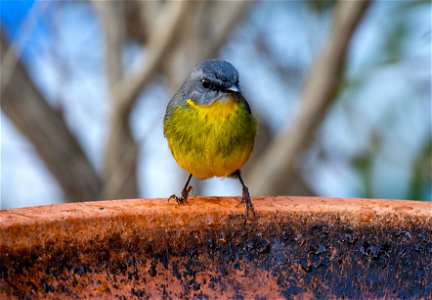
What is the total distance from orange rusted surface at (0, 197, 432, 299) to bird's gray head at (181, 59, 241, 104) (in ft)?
2.61

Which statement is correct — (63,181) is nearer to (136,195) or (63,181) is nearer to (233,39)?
(136,195)

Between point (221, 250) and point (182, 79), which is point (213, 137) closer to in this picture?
point (221, 250)

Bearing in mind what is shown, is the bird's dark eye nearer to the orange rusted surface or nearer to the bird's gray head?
the bird's gray head

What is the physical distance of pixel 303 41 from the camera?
5762 mm

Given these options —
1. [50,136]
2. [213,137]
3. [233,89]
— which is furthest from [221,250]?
[50,136]

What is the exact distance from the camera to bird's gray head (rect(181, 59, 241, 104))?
3307 mm

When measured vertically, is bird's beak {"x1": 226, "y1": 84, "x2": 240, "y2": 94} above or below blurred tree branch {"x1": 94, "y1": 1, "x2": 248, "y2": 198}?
below

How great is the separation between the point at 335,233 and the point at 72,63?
3.79 metres

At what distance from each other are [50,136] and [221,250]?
238 centimetres

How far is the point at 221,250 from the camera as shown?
8.35ft

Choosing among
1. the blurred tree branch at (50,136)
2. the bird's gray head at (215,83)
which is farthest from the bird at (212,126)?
the blurred tree branch at (50,136)

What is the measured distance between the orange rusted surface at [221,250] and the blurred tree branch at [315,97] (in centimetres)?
126

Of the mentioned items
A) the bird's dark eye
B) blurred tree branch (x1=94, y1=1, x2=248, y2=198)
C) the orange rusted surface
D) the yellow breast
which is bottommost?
the orange rusted surface

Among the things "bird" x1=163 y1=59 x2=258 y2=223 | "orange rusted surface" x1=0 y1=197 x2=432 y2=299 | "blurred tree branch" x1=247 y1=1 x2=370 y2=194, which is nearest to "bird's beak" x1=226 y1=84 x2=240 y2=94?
"bird" x1=163 y1=59 x2=258 y2=223
